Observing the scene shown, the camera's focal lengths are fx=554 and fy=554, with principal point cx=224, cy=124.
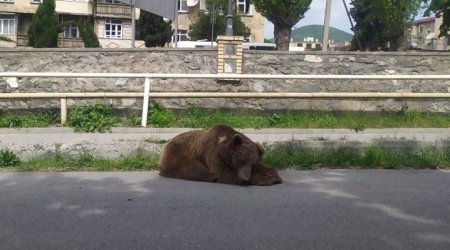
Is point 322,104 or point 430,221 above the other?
point 322,104

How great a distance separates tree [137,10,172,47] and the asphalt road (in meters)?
38.4

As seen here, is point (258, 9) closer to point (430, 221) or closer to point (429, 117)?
point (429, 117)

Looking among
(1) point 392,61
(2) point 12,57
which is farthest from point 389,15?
(2) point 12,57

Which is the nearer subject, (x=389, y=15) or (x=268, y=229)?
(x=268, y=229)

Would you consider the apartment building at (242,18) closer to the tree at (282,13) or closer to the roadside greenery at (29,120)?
the tree at (282,13)

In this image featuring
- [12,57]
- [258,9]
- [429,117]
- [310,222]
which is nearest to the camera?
[310,222]

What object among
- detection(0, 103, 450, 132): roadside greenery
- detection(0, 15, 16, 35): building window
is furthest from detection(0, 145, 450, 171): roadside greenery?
detection(0, 15, 16, 35): building window

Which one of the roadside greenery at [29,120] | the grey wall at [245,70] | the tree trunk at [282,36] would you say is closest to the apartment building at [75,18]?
the tree trunk at [282,36]

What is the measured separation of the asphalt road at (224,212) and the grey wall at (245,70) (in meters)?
5.38

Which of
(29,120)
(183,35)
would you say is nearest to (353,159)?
(29,120)

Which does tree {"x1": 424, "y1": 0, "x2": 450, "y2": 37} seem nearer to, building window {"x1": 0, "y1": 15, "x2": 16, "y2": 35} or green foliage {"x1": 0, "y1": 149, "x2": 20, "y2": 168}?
green foliage {"x1": 0, "y1": 149, "x2": 20, "y2": 168}

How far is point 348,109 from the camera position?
1226 centimetres

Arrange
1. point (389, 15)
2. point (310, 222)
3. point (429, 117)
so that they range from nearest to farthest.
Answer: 1. point (310, 222)
2. point (429, 117)
3. point (389, 15)

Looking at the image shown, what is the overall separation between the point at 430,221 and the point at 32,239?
11.5 feet
